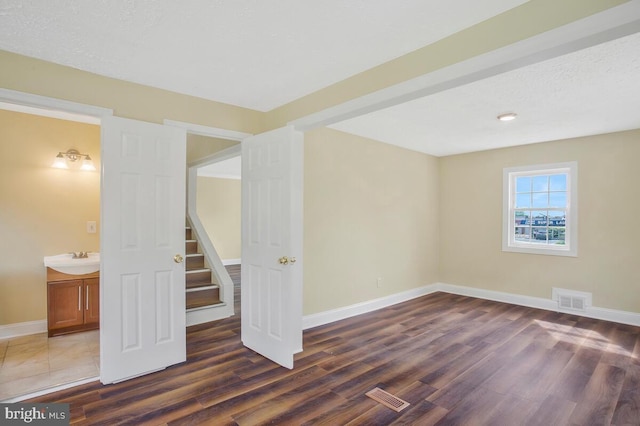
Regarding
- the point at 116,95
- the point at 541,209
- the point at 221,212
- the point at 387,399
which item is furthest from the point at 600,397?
the point at 221,212

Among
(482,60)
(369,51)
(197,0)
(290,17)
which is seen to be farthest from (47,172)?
(482,60)

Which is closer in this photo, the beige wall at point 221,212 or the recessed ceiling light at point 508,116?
the recessed ceiling light at point 508,116

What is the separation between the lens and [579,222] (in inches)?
182

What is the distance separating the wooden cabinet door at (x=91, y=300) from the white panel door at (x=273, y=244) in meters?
1.82

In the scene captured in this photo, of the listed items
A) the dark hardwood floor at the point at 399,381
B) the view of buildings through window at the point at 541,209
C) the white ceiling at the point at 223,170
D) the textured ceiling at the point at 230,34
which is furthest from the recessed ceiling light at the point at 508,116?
the white ceiling at the point at 223,170

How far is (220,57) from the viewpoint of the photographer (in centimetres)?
238

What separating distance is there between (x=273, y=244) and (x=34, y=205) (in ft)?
9.62

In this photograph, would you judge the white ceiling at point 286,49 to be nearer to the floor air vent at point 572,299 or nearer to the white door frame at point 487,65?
the white door frame at point 487,65

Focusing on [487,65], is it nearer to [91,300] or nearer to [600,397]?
[600,397]

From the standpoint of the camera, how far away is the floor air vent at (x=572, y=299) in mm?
4539

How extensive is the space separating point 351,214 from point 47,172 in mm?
3713

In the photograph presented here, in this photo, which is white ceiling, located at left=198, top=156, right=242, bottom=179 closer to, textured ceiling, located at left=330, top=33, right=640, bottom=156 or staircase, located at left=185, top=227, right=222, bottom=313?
staircase, located at left=185, top=227, right=222, bottom=313

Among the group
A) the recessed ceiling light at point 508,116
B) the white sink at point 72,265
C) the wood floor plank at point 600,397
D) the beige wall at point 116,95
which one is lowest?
the wood floor plank at point 600,397

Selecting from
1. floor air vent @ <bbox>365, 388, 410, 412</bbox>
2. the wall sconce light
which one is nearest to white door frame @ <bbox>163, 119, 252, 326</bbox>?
the wall sconce light
